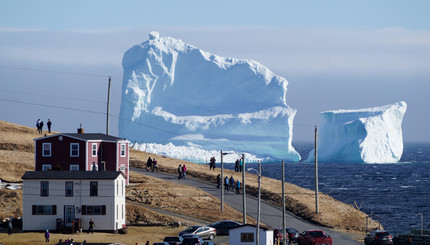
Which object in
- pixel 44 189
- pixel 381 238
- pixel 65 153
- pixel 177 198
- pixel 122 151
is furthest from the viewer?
pixel 122 151

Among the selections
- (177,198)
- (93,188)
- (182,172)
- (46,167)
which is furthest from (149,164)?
(93,188)

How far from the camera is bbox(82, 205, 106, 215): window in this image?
57000 mm

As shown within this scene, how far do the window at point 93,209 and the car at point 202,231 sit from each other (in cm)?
677

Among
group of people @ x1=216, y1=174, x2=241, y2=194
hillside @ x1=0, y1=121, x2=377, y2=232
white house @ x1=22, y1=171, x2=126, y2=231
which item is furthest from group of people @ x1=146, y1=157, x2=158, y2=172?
white house @ x1=22, y1=171, x2=126, y2=231

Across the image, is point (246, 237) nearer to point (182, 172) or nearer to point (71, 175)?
point (71, 175)

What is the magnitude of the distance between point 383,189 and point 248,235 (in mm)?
77544

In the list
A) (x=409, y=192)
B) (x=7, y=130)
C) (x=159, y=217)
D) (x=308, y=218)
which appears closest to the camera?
(x=159, y=217)

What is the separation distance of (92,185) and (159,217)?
7615 mm

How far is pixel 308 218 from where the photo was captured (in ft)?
223

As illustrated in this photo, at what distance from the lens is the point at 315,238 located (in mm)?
A: 51625

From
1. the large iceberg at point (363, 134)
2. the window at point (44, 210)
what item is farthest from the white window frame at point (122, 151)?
the large iceberg at point (363, 134)


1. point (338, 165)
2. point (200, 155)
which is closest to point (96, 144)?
point (200, 155)

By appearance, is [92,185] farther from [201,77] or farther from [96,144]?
[201,77]

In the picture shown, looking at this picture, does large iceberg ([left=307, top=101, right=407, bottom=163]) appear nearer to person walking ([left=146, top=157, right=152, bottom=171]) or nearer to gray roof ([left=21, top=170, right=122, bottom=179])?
person walking ([left=146, top=157, right=152, bottom=171])
